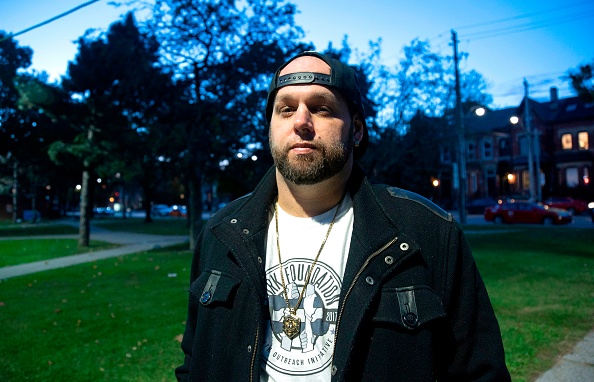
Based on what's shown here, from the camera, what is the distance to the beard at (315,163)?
1845 mm

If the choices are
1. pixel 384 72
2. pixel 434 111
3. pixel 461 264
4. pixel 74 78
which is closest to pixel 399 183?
pixel 434 111

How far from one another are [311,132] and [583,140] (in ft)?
163

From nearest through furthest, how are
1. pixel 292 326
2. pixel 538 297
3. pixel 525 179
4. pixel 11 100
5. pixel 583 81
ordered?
1. pixel 292 326
2. pixel 538 297
3. pixel 583 81
4. pixel 11 100
5. pixel 525 179

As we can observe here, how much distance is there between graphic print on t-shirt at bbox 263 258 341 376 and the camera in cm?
170

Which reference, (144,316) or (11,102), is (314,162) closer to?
(144,316)

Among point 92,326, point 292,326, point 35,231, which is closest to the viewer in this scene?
point 292,326

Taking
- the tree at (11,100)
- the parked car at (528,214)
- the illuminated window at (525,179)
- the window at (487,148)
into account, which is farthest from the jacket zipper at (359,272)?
the window at (487,148)

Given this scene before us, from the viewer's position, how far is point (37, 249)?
16.4 metres

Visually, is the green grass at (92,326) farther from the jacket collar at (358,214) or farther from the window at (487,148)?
the window at (487,148)

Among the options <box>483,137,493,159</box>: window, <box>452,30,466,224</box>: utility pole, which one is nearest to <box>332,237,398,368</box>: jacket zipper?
<box>452,30,466,224</box>: utility pole

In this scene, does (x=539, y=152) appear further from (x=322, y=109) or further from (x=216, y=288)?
(x=216, y=288)

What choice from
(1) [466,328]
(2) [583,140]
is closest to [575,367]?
(1) [466,328]

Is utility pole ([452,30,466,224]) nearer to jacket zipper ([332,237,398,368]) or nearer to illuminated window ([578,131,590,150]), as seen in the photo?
jacket zipper ([332,237,398,368])

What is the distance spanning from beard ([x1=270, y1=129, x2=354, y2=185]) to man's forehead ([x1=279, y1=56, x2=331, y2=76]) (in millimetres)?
336
